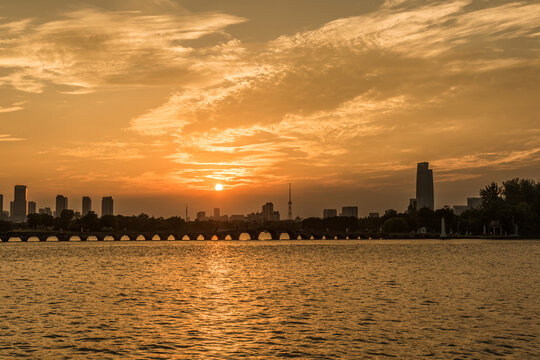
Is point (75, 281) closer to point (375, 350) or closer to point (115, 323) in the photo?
point (115, 323)

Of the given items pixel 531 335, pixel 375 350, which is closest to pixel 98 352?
pixel 375 350

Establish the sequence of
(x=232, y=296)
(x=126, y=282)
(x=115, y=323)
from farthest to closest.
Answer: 1. (x=126, y=282)
2. (x=232, y=296)
3. (x=115, y=323)

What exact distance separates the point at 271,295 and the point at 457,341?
27.0 m

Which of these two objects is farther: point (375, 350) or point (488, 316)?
point (488, 316)

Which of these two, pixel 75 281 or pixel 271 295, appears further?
pixel 75 281

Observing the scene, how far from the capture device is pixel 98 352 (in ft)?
97.4

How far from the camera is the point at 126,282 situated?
239 feet

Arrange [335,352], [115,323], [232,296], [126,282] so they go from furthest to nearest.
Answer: [126,282], [232,296], [115,323], [335,352]

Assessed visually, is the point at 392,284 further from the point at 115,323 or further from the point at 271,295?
the point at 115,323

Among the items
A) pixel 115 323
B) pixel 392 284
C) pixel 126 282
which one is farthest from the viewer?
pixel 126 282

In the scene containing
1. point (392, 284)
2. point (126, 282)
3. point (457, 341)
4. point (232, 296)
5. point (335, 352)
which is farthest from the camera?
point (126, 282)

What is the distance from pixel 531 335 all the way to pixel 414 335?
691cm

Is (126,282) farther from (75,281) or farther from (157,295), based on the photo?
(157,295)

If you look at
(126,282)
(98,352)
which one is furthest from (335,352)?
(126,282)
